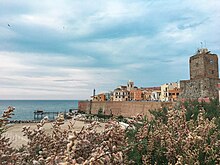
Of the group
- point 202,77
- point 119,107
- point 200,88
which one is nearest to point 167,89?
point 119,107

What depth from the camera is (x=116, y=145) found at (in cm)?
231

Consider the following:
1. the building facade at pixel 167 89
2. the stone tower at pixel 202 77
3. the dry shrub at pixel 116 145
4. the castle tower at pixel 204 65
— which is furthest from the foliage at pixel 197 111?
the building facade at pixel 167 89

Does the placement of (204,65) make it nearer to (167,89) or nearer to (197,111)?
(167,89)

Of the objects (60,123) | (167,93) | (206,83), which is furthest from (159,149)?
(167,93)

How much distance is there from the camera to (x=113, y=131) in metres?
2.34

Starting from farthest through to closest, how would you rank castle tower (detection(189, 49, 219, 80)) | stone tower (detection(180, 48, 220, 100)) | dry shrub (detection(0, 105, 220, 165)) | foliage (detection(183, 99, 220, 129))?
1. castle tower (detection(189, 49, 219, 80))
2. stone tower (detection(180, 48, 220, 100))
3. foliage (detection(183, 99, 220, 129))
4. dry shrub (detection(0, 105, 220, 165))

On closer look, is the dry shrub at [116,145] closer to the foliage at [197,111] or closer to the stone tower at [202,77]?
the foliage at [197,111]

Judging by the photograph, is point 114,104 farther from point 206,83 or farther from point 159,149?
point 159,149

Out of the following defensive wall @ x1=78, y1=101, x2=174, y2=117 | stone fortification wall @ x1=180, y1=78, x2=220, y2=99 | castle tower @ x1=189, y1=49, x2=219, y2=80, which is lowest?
defensive wall @ x1=78, y1=101, x2=174, y2=117

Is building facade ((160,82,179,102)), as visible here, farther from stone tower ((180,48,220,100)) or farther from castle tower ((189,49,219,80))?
castle tower ((189,49,219,80))

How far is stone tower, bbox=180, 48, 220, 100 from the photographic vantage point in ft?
126

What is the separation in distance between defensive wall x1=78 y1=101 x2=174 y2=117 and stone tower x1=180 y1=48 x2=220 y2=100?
203 inches

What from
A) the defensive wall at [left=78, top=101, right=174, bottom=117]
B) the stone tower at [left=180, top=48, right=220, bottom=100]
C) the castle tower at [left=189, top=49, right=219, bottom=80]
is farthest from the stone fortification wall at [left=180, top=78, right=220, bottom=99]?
the defensive wall at [left=78, top=101, right=174, bottom=117]

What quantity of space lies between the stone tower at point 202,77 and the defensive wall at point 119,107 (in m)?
5.15
